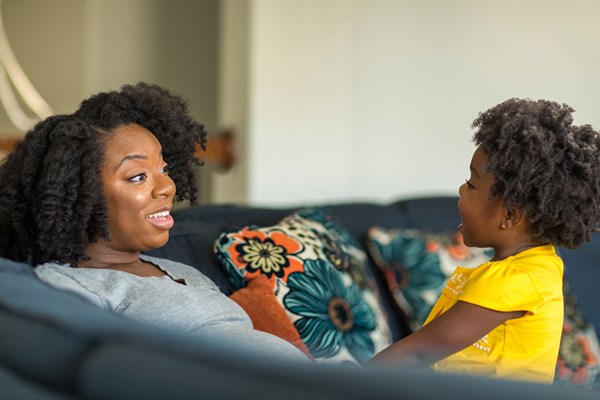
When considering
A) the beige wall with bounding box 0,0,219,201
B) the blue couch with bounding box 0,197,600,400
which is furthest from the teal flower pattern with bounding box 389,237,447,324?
the beige wall with bounding box 0,0,219,201

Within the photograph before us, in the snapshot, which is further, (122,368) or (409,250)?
(409,250)

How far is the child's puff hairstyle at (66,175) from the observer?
153 cm

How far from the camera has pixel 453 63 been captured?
3.82 metres

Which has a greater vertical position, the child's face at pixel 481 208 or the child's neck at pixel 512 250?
the child's face at pixel 481 208

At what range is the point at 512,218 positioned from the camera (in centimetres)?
158

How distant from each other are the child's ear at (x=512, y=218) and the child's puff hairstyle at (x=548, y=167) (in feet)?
0.05

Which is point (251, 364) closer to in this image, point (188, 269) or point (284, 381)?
point (284, 381)

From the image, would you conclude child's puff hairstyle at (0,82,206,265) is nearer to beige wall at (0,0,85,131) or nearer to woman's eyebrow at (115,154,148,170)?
woman's eyebrow at (115,154,148,170)

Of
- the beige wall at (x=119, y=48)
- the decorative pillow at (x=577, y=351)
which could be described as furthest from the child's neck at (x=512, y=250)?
the beige wall at (x=119, y=48)

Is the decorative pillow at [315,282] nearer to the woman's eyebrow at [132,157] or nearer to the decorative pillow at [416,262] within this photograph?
the decorative pillow at [416,262]

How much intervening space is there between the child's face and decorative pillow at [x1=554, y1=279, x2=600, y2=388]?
0.95 meters

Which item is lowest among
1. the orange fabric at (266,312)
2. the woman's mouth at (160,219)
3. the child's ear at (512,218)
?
the orange fabric at (266,312)

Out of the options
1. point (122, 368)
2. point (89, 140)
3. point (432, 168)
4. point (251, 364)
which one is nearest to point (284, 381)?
point (251, 364)

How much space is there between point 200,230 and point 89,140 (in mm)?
692
